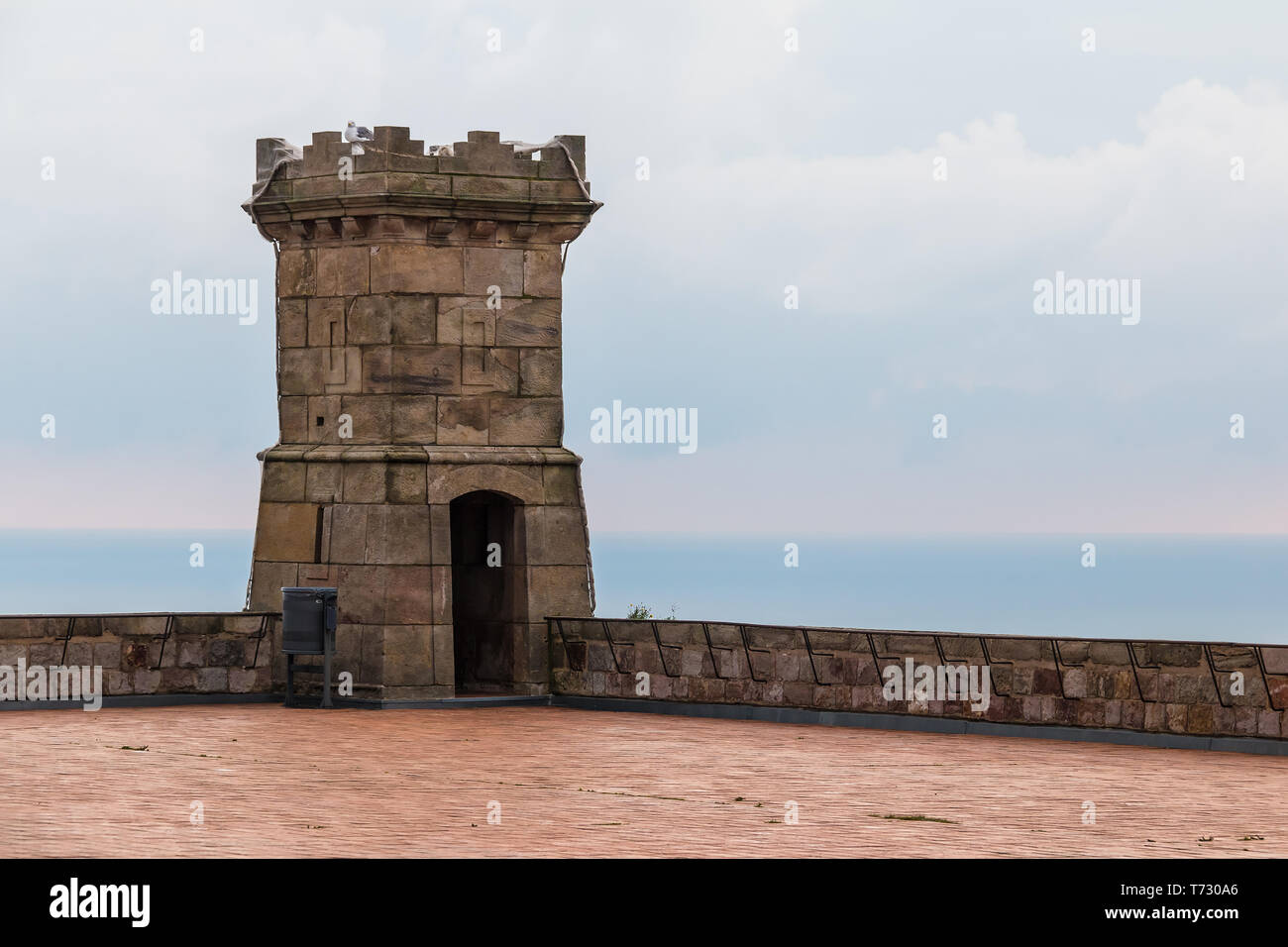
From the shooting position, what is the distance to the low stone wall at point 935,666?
16328mm

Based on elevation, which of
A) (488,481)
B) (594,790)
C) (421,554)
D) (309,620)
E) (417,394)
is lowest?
(594,790)

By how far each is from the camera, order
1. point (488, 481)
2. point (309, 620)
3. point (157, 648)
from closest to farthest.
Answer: point (309, 620) < point (157, 648) < point (488, 481)

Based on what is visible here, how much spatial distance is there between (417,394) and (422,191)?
204cm

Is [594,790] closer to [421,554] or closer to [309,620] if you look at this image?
[309,620]

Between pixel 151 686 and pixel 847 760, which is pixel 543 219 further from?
pixel 847 760

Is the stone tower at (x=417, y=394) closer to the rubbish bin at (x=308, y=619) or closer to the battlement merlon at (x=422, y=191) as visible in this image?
the battlement merlon at (x=422, y=191)

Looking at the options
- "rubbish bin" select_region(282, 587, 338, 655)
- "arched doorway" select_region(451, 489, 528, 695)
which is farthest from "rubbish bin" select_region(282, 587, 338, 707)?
"arched doorway" select_region(451, 489, 528, 695)

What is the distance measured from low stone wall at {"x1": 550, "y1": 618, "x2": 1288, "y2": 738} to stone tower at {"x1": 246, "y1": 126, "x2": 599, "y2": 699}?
3.55ft

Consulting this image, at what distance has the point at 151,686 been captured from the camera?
20094 mm

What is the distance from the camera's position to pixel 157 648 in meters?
20.1

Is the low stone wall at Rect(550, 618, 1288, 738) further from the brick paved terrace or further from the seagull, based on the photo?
the seagull

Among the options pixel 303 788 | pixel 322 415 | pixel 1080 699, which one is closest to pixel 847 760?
pixel 1080 699

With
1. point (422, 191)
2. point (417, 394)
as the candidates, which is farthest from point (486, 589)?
point (422, 191)

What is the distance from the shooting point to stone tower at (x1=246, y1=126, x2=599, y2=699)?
20.5 m
